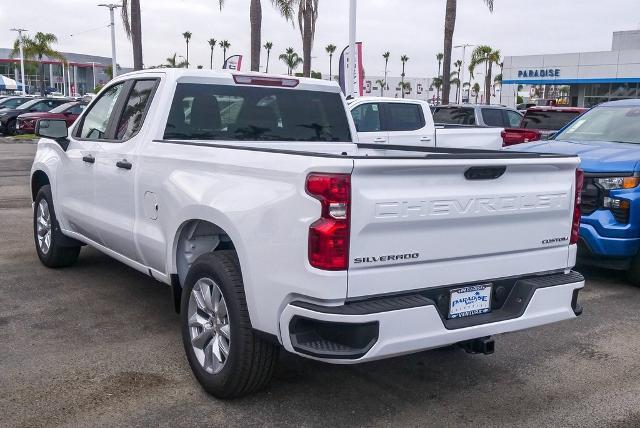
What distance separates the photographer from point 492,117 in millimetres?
15727

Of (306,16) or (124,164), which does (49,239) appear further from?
(306,16)

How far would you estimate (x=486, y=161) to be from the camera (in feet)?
11.8

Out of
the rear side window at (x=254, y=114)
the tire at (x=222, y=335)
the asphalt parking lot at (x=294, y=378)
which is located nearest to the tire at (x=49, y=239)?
the asphalt parking lot at (x=294, y=378)

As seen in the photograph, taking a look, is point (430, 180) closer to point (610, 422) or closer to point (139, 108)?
point (610, 422)

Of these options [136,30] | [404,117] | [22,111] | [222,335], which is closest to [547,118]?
[404,117]

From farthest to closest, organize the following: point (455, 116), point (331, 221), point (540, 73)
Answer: point (540, 73)
point (455, 116)
point (331, 221)

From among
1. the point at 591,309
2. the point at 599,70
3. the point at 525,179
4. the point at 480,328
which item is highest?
the point at 599,70

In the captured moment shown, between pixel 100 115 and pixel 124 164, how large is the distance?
1.16m

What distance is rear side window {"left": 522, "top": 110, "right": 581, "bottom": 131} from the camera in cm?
1365

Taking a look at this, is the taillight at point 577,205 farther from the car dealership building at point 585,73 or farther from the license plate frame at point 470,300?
the car dealership building at point 585,73

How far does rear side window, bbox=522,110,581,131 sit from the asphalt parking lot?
8.27 m

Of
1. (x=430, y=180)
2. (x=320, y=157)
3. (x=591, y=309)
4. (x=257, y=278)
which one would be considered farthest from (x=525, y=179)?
(x=591, y=309)

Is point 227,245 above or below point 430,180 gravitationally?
below

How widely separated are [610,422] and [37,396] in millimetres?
3314
